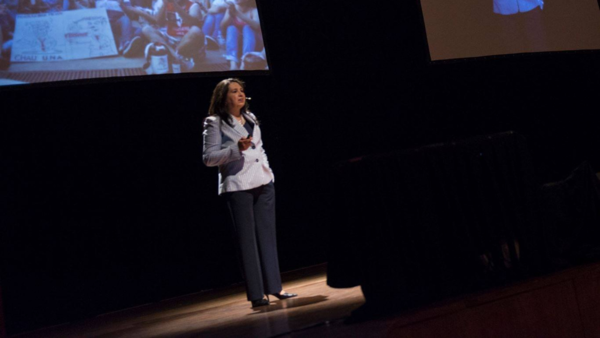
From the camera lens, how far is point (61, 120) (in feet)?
15.2

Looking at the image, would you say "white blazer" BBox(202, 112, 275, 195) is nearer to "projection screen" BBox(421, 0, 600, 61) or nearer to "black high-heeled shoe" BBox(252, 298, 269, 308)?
"black high-heeled shoe" BBox(252, 298, 269, 308)

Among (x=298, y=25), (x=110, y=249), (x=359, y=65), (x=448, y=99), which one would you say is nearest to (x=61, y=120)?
(x=110, y=249)

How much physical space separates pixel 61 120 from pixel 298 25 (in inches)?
90.9

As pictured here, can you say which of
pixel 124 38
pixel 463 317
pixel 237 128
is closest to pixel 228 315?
pixel 237 128

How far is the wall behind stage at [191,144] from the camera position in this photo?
4.50m

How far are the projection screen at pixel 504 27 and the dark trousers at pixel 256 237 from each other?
3.44 m

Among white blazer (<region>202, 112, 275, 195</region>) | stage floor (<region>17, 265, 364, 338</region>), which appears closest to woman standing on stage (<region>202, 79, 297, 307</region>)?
white blazer (<region>202, 112, 275, 195</region>)

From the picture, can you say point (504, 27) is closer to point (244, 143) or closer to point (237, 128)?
point (237, 128)

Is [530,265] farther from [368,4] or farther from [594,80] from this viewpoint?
[594,80]

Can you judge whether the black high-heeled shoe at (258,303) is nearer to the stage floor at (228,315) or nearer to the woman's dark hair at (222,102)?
the stage floor at (228,315)

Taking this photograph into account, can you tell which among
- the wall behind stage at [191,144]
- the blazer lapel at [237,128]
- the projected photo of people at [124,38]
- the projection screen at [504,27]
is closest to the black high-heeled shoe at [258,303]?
the blazer lapel at [237,128]

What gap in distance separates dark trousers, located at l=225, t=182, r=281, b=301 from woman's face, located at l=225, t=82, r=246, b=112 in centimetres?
50

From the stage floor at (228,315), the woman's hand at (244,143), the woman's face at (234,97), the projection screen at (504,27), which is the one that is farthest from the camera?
the projection screen at (504,27)

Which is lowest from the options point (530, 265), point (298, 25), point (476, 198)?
point (530, 265)
